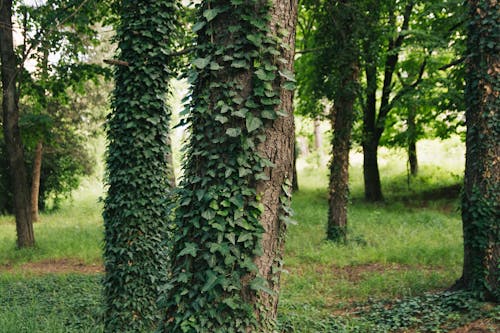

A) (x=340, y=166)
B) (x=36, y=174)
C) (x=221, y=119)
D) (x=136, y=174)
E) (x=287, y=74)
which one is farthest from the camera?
(x=36, y=174)

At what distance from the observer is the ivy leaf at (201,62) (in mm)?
3050

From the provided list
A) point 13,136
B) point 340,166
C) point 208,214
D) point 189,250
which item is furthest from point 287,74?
point 13,136

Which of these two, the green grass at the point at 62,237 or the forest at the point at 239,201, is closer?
the forest at the point at 239,201

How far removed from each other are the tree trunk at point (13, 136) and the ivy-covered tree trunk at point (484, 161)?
10.8 m

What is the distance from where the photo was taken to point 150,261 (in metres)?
6.04

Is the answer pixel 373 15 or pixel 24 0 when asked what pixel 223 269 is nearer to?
pixel 373 15

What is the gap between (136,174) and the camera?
5977 mm

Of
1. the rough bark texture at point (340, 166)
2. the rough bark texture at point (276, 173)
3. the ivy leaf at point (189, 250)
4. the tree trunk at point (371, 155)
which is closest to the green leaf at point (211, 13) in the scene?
the rough bark texture at point (276, 173)

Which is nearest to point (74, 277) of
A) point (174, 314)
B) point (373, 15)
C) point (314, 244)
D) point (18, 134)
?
point (18, 134)

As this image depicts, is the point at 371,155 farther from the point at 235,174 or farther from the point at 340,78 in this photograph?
the point at 235,174

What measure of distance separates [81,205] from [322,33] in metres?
15.9

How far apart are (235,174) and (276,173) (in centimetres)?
31

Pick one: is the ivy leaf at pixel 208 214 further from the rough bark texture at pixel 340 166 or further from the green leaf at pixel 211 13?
the rough bark texture at pixel 340 166

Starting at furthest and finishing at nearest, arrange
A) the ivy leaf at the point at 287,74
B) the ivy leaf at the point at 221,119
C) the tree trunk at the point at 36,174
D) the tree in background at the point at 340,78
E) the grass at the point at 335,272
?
1. the tree trunk at the point at 36,174
2. the tree in background at the point at 340,78
3. the grass at the point at 335,272
4. the ivy leaf at the point at 287,74
5. the ivy leaf at the point at 221,119
